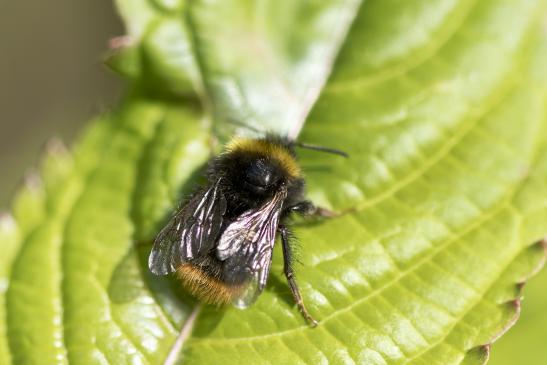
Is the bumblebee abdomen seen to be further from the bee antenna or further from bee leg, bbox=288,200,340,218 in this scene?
the bee antenna

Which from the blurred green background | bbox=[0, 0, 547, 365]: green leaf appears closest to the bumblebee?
bbox=[0, 0, 547, 365]: green leaf

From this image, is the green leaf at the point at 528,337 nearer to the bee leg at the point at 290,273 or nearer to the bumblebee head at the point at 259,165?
the bee leg at the point at 290,273

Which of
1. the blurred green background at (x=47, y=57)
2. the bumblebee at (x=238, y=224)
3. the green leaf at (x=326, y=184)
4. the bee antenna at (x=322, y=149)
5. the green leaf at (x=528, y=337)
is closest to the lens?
the green leaf at (x=326, y=184)

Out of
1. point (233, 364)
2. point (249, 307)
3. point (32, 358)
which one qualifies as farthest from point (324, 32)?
point (32, 358)

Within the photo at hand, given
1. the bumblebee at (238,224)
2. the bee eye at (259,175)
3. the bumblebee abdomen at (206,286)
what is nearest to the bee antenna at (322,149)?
the bumblebee at (238,224)

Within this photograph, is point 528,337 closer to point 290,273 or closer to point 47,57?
point 290,273

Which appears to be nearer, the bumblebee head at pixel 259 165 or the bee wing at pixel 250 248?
the bee wing at pixel 250 248
